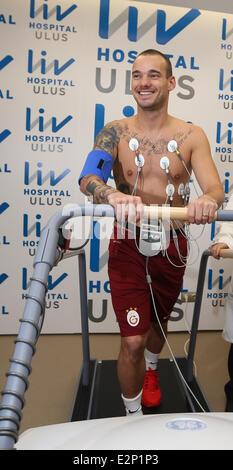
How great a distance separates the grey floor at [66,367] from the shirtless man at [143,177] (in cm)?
71

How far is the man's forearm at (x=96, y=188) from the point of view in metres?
1.48

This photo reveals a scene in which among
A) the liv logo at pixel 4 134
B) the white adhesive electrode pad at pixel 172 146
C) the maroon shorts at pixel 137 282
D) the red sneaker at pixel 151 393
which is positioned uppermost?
the liv logo at pixel 4 134

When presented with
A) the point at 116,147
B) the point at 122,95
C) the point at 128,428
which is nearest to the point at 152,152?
the point at 116,147

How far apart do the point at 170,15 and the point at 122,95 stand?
2.72ft

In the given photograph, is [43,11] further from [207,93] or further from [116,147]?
[116,147]

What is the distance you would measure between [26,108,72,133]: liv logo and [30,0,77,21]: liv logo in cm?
78

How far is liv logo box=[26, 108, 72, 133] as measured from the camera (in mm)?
3270

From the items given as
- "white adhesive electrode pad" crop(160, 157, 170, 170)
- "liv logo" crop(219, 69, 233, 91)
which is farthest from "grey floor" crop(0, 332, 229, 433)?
"liv logo" crop(219, 69, 233, 91)

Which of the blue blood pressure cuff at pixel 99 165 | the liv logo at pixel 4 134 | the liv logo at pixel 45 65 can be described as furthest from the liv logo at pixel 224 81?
the blue blood pressure cuff at pixel 99 165

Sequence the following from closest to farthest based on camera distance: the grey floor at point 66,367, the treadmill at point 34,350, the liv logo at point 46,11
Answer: the treadmill at point 34,350
the grey floor at point 66,367
the liv logo at point 46,11

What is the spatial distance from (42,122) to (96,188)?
201cm

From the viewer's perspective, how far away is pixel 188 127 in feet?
6.65

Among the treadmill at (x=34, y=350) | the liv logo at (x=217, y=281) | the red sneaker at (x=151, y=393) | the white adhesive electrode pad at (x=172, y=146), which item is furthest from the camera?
the liv logo at (x=217, y=281)

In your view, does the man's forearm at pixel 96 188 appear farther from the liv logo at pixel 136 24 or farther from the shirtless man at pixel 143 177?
the liv logo at pixel 136 24
